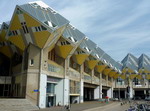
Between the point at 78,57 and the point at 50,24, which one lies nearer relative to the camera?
the point at 50,24

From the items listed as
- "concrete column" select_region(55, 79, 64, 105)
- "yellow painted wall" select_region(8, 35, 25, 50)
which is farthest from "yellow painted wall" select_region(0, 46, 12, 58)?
"concrete column" select_region(55, 79, 64, 105)

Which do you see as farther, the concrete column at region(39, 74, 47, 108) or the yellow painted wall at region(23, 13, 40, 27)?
the concrete column at region(39, 74, 47, 108)

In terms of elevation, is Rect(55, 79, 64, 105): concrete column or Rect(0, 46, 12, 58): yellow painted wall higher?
Rect(0, 46, 12, 58): yellow painted wall

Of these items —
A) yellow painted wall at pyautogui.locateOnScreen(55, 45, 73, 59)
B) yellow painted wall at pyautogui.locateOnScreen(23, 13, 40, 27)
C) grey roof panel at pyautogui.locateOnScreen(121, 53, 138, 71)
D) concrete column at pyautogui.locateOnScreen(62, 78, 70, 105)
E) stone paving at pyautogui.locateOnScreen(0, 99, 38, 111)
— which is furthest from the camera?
grey roof panel at pyautogui.locateOnScreen(121, 53, 138, 71)

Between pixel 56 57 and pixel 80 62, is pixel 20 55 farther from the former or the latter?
pixel 80 62

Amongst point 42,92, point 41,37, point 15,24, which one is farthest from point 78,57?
point 15,24

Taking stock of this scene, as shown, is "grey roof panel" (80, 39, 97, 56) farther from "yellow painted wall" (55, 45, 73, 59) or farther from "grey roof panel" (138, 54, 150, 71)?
"grey roof panel" (138, 54, 150, 71)

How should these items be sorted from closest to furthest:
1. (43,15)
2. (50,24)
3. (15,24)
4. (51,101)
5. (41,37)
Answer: (41,37)
(50,24)
(43,15)
(15,24)
(51,101)

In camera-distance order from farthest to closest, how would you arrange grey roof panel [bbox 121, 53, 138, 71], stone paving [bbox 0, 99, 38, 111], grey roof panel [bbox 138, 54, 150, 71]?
grey roof panel [bbox 121, 53, 138, 71] < grey roof panel [bbox 138, 54, 150, 71] < stone paving [bbox 0, 99, 38, 111]

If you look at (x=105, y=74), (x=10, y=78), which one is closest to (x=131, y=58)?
(x=105, y=74)

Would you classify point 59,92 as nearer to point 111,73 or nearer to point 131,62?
point 111,73

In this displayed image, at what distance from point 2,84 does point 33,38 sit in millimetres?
16641

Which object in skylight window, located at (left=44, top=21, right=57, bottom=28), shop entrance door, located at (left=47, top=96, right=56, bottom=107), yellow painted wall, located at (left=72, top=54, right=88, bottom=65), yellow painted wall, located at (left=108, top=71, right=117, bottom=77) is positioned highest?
skylight window, located at (left=44, top=21, right=57, bottom=28)

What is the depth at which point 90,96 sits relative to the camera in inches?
3029
